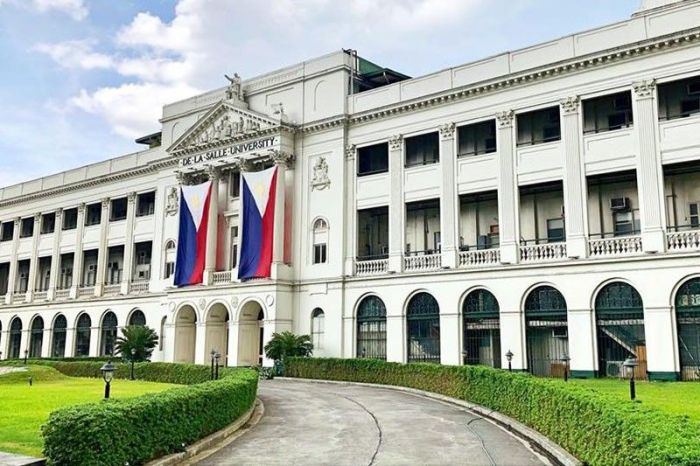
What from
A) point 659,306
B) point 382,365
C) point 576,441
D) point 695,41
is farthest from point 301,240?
point 576,441

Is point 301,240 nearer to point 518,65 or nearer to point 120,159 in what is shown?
point 518,65

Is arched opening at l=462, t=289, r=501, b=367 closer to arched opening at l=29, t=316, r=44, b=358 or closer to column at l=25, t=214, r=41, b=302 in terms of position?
arched opening at l=29, t=316, r=44, b=358

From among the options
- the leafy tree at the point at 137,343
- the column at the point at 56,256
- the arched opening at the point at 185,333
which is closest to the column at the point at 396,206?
the arched opening at the point at 185,333

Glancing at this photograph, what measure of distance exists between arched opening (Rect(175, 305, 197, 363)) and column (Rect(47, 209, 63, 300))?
17.5m

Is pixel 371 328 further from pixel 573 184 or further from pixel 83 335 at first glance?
pixel 83 335

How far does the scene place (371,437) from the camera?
1581 centimetres

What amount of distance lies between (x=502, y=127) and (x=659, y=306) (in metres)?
11.0

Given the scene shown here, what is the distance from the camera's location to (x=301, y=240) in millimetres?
38562

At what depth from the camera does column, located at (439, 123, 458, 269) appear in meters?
32.8

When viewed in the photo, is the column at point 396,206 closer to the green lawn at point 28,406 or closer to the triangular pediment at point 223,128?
the triangular pediment at point 223,128

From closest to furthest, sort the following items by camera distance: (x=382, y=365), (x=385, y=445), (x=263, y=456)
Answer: (x=263, y=456), (x=385, y=445), (x=382, y=365)

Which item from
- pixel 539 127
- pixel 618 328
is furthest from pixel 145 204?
pixel 618 328

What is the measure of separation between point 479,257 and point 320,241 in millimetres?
9967

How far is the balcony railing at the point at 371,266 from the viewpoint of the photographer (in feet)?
116
